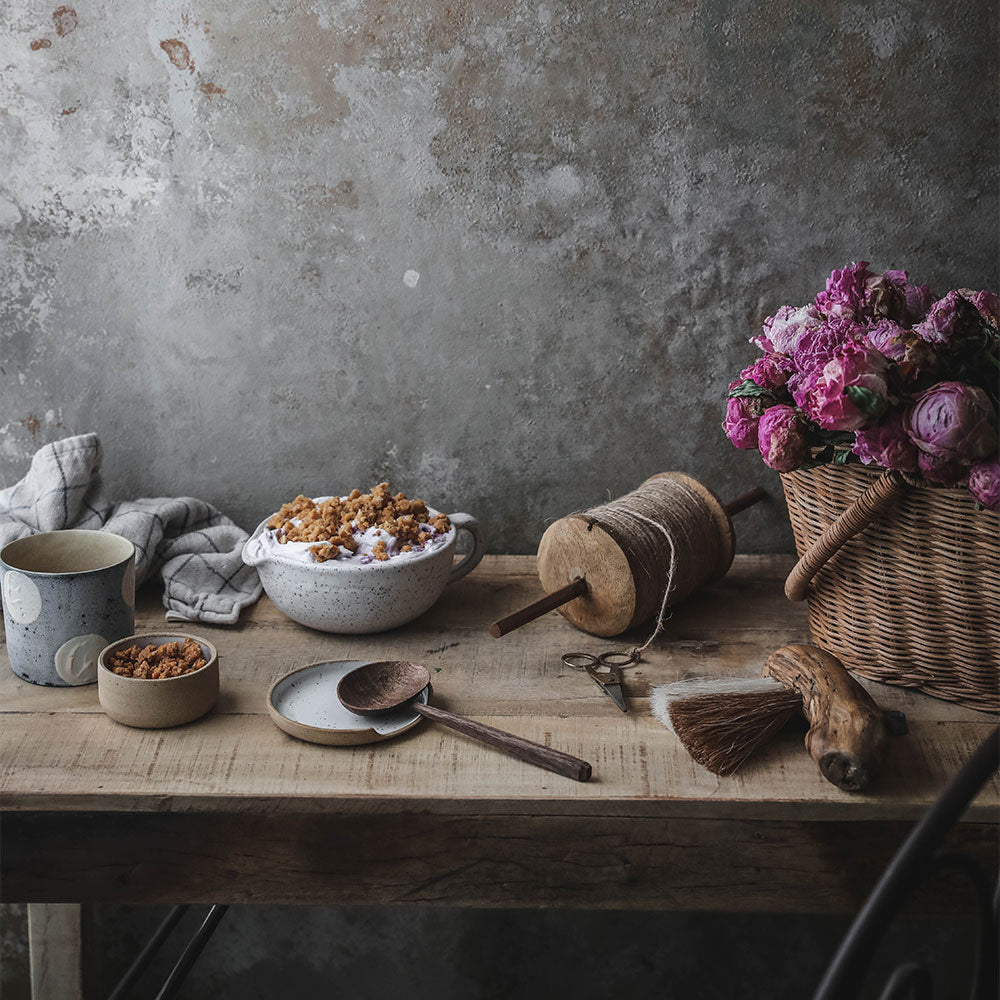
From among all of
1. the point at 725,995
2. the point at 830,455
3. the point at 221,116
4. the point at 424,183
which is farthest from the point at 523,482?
the point at 725,995

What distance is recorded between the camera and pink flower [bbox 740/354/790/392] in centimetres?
107

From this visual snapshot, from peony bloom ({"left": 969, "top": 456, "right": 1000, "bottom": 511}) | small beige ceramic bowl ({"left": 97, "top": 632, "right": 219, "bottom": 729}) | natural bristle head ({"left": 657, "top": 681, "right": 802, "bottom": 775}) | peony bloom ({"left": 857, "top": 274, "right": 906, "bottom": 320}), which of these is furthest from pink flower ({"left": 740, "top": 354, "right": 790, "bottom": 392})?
small beige ceramic bowl ({"left": 97, "top": 632, "right": 219, "bottom": 729})

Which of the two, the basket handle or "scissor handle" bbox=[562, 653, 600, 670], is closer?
the basket handle

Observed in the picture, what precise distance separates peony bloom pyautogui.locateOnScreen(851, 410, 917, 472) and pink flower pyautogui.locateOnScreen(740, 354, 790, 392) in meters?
0.13

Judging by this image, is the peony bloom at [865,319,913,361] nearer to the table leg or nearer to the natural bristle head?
the natural bristle head

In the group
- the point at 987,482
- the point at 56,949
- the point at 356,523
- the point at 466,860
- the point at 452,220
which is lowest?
the point at 56,949

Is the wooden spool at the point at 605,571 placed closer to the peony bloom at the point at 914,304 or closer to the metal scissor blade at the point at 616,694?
the metal scissor blade at the point at 616,694

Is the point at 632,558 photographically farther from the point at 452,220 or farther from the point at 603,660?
the point at 452,220

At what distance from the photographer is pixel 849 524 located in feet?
3.42

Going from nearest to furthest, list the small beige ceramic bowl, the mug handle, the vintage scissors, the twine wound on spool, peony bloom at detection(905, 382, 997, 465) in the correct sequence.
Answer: peony bloom at detection(905, 382, 997, 465) → the small beige ceramic bowl → the vintage scissors → the twine wound on spool → the mug handle

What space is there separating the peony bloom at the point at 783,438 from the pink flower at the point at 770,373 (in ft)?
0.15

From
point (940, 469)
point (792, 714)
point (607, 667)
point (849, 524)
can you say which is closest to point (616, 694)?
point (607, 667)

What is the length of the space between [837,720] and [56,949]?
1.14m

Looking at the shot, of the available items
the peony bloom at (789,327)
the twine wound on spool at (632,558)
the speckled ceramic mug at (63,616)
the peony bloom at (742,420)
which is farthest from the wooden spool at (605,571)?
the speckled ceramic mug at (63,616)
